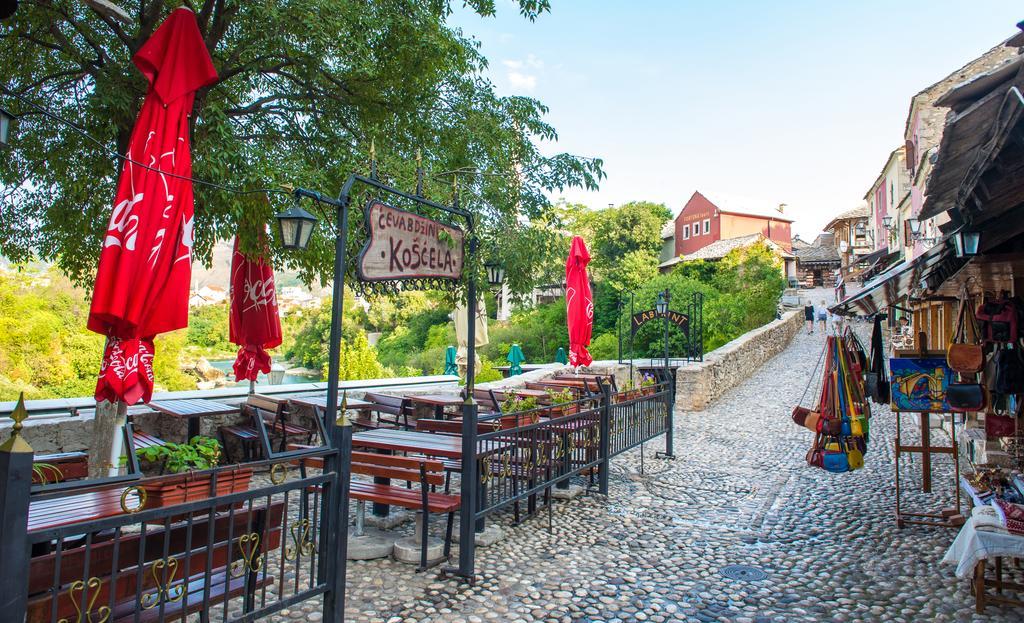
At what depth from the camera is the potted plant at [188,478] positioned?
2688 mm

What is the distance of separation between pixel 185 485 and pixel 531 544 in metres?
3.10

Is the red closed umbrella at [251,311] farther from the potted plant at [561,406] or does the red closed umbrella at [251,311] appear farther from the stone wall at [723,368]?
the stone wall at [723,368]

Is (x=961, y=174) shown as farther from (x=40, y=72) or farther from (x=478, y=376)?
(x=478, y=376)

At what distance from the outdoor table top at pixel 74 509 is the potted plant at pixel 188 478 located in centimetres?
16

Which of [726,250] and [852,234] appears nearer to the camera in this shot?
[726,250]

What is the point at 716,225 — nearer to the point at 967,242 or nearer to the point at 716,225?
the point at 716,225

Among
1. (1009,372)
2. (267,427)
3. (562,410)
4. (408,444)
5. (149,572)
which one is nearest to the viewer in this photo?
(149,572)

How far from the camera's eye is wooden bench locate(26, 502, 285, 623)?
2.25m

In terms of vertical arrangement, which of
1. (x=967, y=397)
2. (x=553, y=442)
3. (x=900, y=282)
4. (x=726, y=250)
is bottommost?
(x=553, y=442)

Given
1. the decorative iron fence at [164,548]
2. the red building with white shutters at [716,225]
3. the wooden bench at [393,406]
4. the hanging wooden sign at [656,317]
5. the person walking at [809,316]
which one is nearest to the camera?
the decorative iron fence at [164,548]

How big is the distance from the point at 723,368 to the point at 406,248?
12093mm

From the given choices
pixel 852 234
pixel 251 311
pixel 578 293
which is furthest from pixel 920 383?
pixel 852 234

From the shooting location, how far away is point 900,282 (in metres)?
5.59

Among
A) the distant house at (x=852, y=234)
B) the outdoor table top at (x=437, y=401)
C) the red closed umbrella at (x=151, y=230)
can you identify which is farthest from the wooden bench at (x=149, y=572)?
the distant house at (x=852, y=234)
